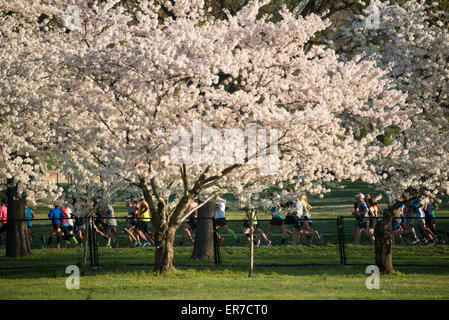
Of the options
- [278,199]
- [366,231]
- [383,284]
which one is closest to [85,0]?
[278,199]

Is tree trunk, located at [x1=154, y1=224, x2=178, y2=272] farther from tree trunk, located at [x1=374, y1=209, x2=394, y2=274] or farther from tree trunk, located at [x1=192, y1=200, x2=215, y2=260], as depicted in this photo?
tree trunk, located at [x1=374, y1=209, x2=394, y2=274]

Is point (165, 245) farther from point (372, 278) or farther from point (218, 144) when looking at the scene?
point (372, 278)

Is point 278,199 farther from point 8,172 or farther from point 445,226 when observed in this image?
point 445,226

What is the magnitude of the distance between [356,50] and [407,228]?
19.9 ft

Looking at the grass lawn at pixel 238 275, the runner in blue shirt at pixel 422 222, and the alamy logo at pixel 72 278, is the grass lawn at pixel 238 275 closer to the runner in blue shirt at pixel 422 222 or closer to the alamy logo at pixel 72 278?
the alamy logo at pixel 72 278

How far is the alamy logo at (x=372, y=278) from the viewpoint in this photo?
502 inches

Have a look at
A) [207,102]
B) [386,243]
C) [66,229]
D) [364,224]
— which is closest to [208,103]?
[207,102]

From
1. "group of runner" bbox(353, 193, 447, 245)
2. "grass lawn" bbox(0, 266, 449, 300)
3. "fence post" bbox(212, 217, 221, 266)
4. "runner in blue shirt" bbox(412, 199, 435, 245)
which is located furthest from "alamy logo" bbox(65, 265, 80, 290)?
"runner in blue shirt" bbox(412, 199, 435, 245)

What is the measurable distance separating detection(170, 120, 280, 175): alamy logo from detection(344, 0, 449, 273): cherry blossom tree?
442 centimetres

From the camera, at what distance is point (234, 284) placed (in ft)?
42.9

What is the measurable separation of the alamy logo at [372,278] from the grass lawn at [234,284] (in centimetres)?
14

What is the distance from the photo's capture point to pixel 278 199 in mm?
16344

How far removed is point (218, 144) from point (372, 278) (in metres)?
4.40

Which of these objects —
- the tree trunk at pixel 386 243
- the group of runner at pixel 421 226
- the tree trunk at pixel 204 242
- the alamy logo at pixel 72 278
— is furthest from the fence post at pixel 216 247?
the group of runner at pixel 421 226
